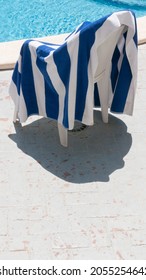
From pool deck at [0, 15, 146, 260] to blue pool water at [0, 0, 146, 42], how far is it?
2.75 metres

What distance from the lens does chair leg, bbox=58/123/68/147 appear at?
191 inches

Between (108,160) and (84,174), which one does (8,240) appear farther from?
(108,160)

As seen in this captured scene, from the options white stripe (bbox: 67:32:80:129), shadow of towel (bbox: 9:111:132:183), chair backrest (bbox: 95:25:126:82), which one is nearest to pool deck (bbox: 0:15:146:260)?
shadow of towel (bbox: 9:111:132:183)

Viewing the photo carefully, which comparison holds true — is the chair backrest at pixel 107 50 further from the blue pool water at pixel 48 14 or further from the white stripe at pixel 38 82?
the blue pool water at pixel 48 14

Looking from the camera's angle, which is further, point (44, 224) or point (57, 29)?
point (57, 29)

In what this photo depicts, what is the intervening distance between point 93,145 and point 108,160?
0.25m

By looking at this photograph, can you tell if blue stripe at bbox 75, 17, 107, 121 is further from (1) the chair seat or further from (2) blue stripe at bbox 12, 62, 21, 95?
(2) blue stripe at bbox 12, 62, 21, 95

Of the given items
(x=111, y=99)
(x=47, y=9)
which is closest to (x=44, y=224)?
(x=111, y=99)

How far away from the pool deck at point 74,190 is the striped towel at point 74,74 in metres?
A: 0.26

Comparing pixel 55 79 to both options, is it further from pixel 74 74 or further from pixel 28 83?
pixel 28 83

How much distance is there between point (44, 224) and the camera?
4141mm

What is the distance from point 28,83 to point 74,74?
53 centimetres

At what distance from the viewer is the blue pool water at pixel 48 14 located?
26.3 ft

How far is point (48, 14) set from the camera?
28.0 ft
